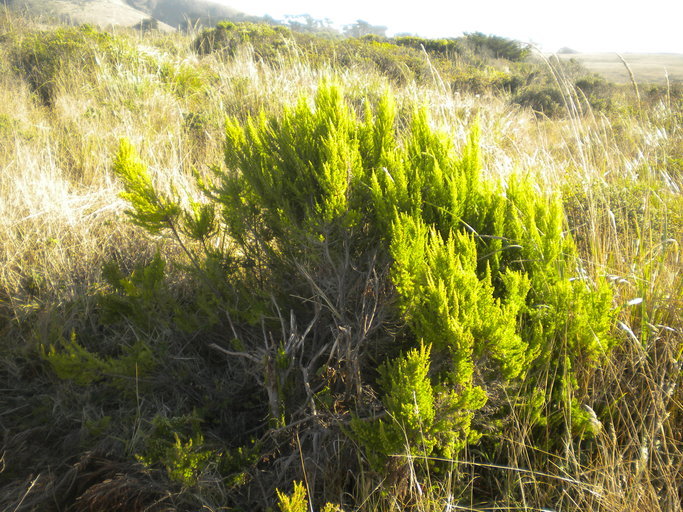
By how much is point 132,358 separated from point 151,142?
3110 millimetres

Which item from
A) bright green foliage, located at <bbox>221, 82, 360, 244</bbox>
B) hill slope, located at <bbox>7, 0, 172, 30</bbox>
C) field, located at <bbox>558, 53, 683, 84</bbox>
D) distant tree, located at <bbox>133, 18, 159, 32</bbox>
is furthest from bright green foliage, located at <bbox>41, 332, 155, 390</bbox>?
hill slope, located at <bbox>7, 0, 172, 30</bbox>

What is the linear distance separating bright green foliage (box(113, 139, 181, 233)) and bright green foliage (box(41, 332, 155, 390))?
0.62m

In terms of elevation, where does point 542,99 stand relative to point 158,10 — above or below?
below

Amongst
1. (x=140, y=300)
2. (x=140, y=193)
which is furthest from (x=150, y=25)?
(x=140, y=300)

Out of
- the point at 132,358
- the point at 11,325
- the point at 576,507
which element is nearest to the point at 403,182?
the point at 576,507

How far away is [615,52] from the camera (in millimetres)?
2480

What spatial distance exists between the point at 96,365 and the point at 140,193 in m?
0.82

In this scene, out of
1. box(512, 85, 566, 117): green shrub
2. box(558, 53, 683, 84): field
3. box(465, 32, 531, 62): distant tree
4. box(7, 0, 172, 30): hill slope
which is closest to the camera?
box(512, 85, 566, 117): green shrub

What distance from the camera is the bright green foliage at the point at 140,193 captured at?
210 cm

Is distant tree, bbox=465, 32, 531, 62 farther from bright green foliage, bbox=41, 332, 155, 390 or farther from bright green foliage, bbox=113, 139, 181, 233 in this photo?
bright green foliage, bbox=41, 332, 155, 390

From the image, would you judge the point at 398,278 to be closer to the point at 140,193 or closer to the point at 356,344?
the point at 356,344

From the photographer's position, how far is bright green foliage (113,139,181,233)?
2102 millimetres

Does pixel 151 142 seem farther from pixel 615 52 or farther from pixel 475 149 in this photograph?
pixel 615 52

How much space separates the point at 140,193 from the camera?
2.15 metres
